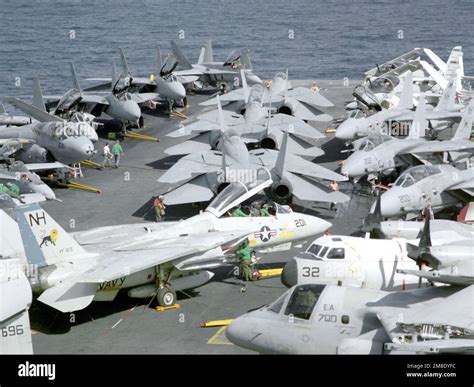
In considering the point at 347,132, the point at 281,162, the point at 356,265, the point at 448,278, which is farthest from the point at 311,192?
the point at 448,278

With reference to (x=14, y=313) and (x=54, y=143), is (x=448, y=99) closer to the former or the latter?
(x=54, y=143)

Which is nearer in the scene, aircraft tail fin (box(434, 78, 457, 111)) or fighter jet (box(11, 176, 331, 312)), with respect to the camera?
fighter jet (box(11, 176, 331, 312))

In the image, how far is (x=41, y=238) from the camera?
103 feet

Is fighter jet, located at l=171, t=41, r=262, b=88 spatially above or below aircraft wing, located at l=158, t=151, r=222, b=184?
above

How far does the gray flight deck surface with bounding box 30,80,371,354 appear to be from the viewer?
30812mm

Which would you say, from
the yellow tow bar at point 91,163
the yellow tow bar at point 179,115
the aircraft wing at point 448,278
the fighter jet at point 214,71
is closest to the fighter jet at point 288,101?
the yellow tow bar at point 179,115

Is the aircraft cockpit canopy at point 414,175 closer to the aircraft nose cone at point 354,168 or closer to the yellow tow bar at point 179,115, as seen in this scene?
the aircraft nose cone at point 354,168

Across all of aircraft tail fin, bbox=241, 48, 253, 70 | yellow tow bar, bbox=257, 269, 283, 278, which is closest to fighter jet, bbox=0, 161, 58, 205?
yellow tow bar, bbox=257, 269, 283, 278

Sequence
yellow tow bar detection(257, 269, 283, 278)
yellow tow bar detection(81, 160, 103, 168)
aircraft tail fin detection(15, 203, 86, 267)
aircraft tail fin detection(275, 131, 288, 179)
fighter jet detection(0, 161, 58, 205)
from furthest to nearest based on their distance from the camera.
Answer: yellow tow bar detection(81, 160, 103, 168), fighter jet detection(0, 161, 58, 205), aircraft tail fin detection(275, 131, 288, 179), yellow tow bar detection(257, 269, 283, 278), aircraft tail fin detection(15, 203, 86, 267)

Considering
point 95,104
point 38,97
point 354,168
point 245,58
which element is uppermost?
point 245,58

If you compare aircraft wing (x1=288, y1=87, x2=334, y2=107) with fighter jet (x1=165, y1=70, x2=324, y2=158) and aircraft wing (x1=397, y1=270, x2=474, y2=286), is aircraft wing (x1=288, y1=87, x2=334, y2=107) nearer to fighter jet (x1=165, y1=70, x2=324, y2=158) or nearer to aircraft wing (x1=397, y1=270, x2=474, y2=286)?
fighter jet (x1=165, y1=70, x2=324, y2=158)

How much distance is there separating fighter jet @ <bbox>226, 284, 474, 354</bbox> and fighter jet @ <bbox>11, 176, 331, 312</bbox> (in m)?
7.72

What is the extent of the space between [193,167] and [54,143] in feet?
31.8

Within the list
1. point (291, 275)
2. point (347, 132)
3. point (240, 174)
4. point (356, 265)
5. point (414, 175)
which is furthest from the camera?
point (347, 132)
